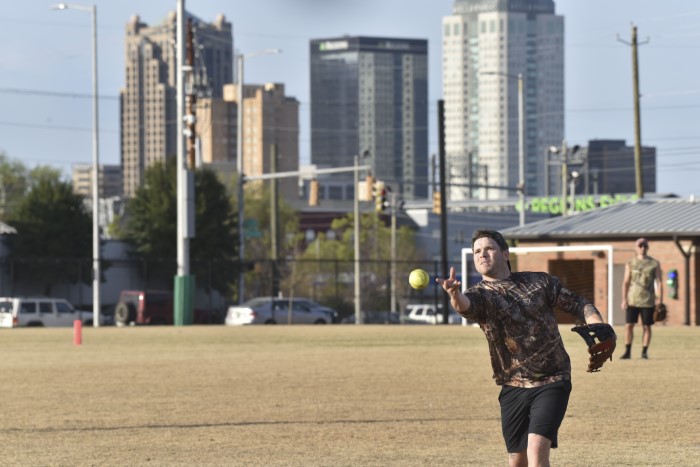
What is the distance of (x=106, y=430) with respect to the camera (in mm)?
15070

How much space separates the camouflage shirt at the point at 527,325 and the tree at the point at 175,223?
211ft

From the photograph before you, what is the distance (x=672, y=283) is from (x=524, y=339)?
123 feet

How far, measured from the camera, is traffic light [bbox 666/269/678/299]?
4566cm

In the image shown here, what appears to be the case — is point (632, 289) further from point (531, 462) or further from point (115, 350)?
point (531, 462)

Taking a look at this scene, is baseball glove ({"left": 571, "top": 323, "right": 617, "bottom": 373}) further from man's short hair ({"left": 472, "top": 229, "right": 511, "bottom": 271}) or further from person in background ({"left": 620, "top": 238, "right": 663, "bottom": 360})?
person in background ({"left": 620, "top": 238, "right": 663, "bottom": 360})

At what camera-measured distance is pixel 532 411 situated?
29.5 ft

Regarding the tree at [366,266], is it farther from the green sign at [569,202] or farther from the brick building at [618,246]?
the green sign at [569,202]

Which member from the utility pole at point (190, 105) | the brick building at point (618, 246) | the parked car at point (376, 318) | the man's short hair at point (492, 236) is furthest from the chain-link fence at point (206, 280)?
the man's short hair at point (492, 236)

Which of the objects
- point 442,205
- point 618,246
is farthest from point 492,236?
point 442,205

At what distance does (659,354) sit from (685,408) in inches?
375

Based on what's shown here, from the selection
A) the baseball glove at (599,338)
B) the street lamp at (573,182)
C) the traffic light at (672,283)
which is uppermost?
the street lamp at (573,182)

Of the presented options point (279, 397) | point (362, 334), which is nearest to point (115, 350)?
point (362, 334)

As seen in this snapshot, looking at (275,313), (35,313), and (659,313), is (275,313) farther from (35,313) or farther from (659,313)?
(659,313)

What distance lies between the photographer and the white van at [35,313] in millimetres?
56062
